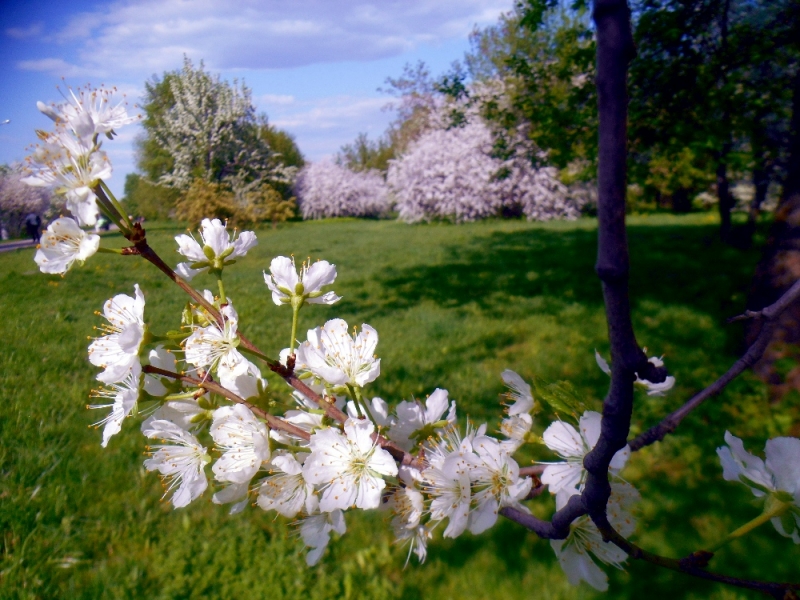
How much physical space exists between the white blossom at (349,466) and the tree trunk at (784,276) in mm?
3719

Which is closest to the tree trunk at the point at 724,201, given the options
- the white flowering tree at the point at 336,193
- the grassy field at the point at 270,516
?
the grassy field at the point at 270,516

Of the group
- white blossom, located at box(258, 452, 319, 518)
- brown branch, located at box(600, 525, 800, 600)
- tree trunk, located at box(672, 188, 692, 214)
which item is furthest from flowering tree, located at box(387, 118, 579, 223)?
brown branch, located at box(600, 525, 800, 600)

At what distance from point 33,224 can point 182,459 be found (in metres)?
1.53

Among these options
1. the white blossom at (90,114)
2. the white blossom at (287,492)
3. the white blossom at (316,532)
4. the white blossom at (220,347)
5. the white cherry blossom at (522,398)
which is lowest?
the white blossom at (316,532)

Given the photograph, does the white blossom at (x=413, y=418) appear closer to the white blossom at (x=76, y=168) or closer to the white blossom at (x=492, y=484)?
the white blossom at (x=492, y=484)

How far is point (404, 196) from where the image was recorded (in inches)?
703

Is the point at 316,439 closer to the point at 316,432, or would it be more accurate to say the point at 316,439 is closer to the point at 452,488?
the point at 316,432

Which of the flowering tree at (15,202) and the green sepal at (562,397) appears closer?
the green sepal at (562,397)

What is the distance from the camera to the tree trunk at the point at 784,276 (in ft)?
11.7

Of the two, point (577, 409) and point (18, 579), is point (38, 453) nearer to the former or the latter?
point (18, 579)

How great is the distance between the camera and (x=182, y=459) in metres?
0.92

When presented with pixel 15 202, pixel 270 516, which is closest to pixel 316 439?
pixel 15 202

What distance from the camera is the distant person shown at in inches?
75.6

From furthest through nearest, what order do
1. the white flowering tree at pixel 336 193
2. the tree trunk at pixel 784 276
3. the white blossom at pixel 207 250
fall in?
the white flowering tree at pixel 336 193 < the tree trunk at pixel 784 276 < the white blossom at pixel 207 250
